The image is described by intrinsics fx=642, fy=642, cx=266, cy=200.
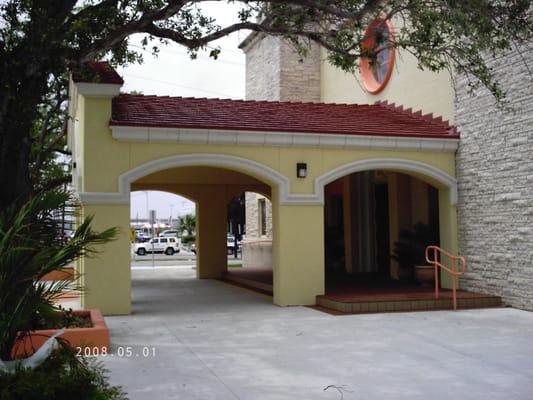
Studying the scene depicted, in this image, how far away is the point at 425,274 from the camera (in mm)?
14555

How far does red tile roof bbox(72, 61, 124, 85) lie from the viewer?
11.1 meters

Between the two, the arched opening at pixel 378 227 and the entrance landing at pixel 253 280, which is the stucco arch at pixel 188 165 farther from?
the entrance landing at pixel 253 280

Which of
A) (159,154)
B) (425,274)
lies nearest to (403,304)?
(425,274)

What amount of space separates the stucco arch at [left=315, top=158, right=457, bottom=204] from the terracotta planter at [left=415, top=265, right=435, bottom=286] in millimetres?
1609

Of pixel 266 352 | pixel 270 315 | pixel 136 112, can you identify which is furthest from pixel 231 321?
pixel 136 112

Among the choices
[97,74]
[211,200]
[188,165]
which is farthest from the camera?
[211,200]

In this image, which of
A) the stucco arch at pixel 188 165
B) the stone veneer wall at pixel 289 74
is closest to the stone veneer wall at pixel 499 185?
the stucco arch at pixel 188 165

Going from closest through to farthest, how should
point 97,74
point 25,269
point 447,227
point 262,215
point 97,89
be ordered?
point 25,269, point 97,74, point 97,89, point 447,227, point 262,215

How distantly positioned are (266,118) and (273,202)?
5.95ft

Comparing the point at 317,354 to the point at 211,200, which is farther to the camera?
the point at 211,200

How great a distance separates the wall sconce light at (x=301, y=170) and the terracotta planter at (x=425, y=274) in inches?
148

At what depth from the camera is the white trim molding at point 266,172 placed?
11898 millimetres

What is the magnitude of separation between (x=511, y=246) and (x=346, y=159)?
3668mm

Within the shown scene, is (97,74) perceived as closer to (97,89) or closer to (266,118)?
(97,89)
